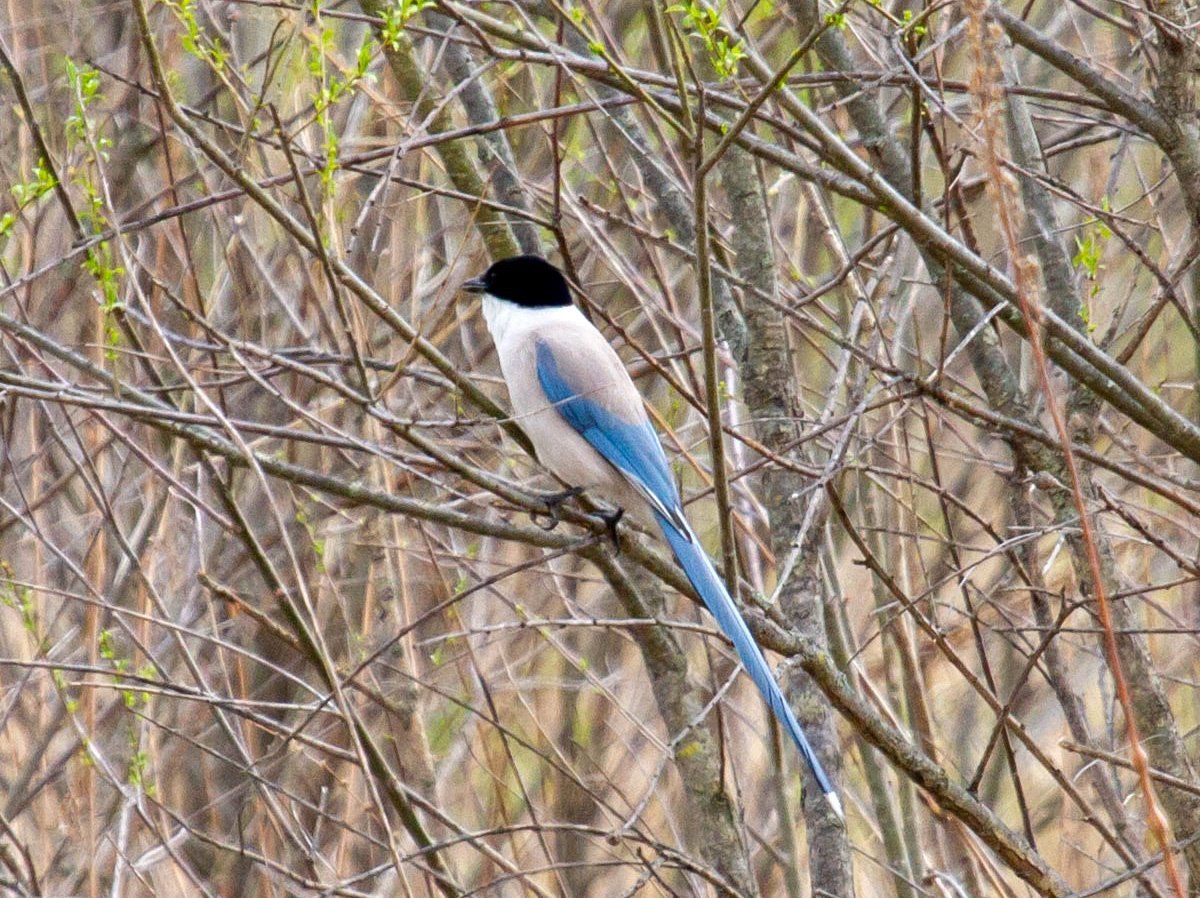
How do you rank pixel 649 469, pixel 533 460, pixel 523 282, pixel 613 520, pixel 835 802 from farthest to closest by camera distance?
pixel 533 460
pixel 523 282
pixel 649 469
pixel 613 520
pixel 835 802

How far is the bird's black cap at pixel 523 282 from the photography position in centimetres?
432

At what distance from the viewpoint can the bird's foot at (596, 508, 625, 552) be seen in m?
3.29

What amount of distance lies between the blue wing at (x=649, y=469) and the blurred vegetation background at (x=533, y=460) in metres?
0.10

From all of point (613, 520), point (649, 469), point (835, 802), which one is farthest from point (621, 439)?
point (835, 802)

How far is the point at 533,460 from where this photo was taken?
14.9ft

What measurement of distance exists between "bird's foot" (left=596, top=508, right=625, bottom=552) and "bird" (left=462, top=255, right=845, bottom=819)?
2.2 inches

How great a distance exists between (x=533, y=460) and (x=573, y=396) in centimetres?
66

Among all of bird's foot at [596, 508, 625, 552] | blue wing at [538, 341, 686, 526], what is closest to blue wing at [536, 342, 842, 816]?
blue wing at [538, 341, 686, 526]

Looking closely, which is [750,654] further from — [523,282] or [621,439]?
[523,282]

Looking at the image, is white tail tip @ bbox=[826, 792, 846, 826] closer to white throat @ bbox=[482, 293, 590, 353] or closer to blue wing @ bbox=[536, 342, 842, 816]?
blue wing @ bbox=[536, 342, 842, 816]

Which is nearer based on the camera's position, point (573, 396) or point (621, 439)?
point (573, 396)

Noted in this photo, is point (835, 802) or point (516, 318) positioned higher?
point (516, 318)

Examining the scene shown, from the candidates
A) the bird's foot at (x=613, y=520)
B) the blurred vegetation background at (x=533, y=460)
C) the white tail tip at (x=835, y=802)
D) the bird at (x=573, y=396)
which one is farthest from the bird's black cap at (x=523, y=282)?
the white tail tip at (x=835, y=802)

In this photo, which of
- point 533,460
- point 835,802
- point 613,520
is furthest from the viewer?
point 533,460
